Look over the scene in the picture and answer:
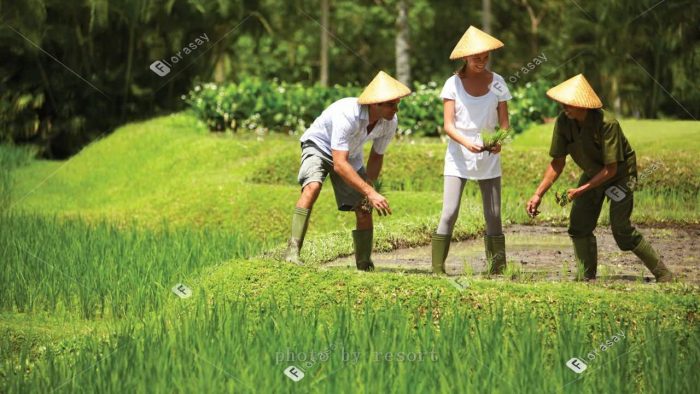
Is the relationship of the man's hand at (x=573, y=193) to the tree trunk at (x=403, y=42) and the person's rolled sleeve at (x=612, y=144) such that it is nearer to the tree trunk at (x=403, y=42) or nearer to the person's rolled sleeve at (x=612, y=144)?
the person's rolled sleeve at (x=612, y=144)

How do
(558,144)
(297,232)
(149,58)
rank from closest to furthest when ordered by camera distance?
(558,144) < (297,232) < (149,58)

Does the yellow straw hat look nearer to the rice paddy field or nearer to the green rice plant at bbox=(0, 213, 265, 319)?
the rice paddy field

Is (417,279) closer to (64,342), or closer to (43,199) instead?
(64,342)

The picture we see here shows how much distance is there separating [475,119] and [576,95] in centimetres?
73

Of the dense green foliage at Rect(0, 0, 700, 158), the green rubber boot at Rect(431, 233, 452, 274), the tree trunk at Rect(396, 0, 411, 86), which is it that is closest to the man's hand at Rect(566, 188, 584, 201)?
the green rubber boot at Rect(431, 233, 452, 274)

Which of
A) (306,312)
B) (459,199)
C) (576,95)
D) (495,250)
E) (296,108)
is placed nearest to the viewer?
(306,312)

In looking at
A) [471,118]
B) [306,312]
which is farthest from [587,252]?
[306,312]

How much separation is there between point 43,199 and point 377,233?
22.9 feet

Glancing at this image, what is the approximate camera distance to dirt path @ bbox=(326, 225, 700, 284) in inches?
357

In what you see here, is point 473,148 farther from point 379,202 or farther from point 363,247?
point 363,247

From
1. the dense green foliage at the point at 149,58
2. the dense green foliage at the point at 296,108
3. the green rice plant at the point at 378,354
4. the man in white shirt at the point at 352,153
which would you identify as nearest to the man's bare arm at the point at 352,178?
the man in white shirt at the point at 352,153

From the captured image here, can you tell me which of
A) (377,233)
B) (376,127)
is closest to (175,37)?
(377,233)

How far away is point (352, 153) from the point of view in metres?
8.76

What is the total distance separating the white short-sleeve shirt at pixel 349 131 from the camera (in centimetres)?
849
